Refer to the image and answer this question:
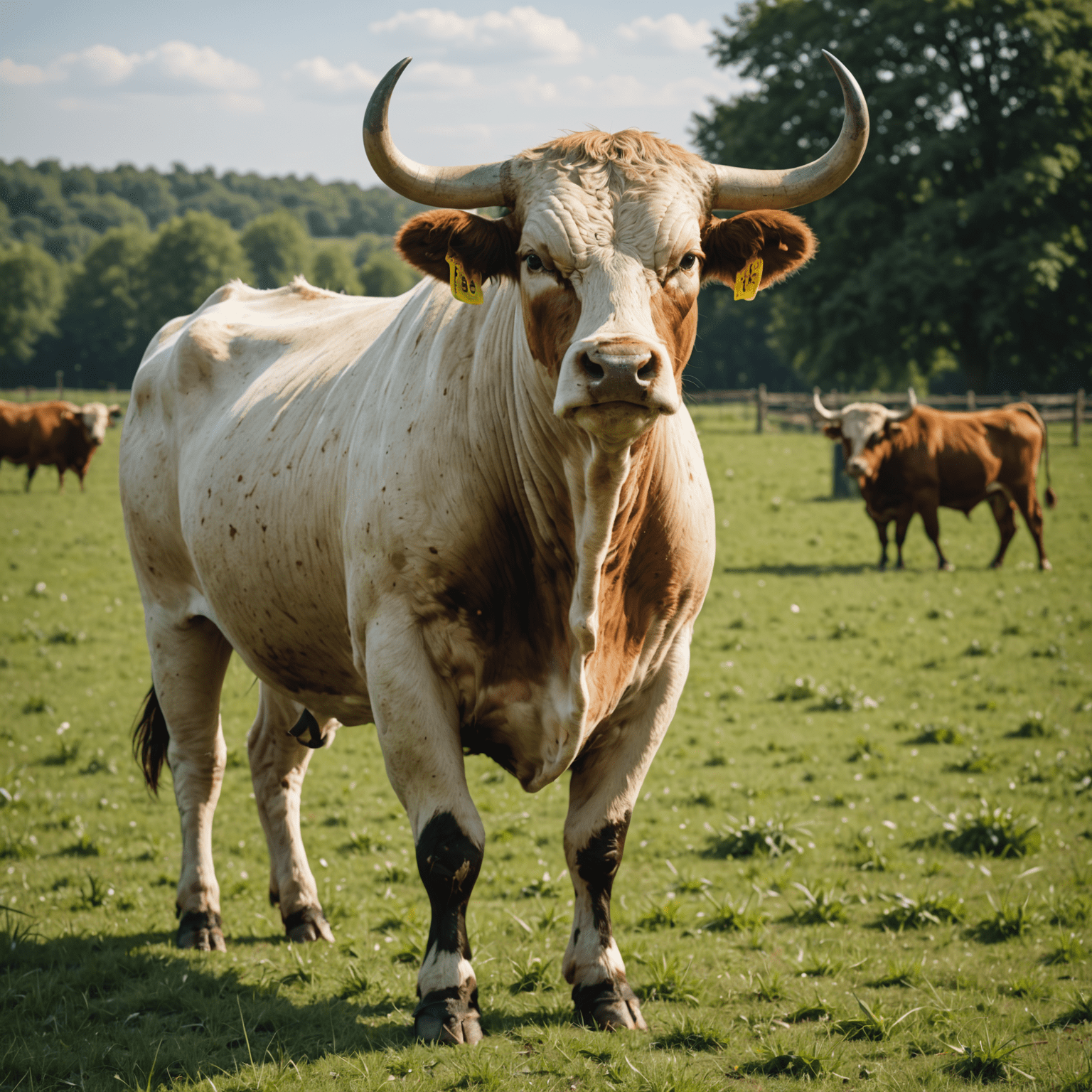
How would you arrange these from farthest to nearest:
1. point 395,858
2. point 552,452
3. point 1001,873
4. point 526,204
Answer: point 395,858 → point 1001,873 → point 552,452 → point 526,204

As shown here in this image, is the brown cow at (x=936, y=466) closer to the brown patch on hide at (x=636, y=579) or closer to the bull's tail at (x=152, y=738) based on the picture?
the bull's tail at (x=152, y=738)

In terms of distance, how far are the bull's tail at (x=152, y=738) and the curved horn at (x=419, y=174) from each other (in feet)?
11.8

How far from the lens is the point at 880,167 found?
34688 millimetres

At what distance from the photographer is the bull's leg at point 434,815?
3666 mm

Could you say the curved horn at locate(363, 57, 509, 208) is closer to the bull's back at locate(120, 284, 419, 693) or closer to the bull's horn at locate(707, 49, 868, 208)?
the bull's horn at locate(707, 49, 868, 208)

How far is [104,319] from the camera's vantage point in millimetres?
86312

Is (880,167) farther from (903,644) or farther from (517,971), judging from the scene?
(517,971)

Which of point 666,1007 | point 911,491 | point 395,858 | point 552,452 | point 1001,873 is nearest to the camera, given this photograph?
point 552,452

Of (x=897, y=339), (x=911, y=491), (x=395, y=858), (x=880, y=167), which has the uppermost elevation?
(x=880, y=167)

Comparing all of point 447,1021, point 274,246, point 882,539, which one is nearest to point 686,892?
point 447,1021

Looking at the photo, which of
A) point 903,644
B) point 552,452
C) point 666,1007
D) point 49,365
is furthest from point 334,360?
point 49,365

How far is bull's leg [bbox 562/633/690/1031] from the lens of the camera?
3959 mm

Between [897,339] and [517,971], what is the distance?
34.3 m

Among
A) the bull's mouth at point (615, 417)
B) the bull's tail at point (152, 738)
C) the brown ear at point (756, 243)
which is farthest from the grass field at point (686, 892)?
the brown ear at point (756, 243)
